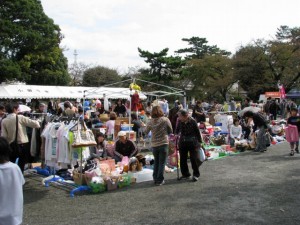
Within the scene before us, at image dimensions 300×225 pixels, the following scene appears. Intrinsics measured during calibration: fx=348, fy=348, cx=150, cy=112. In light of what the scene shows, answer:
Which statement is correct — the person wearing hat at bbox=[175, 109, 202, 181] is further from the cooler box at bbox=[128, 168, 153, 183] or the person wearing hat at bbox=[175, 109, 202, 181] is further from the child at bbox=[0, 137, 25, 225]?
the child at bbox=[0, 137, 25, 225]

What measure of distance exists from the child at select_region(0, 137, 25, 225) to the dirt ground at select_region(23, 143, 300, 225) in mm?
1891

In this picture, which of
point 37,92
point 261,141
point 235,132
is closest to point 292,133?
point 261,141

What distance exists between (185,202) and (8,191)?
10.9 feet

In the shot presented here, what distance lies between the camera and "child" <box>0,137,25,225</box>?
3002 mm

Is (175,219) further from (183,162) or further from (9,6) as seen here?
(9,6)

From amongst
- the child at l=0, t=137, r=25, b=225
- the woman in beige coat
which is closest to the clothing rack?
the woman in beige coat

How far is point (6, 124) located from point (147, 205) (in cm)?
290

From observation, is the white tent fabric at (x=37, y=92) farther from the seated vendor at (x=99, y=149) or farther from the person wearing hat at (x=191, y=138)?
the person wearing hat at (x=191, y=138)

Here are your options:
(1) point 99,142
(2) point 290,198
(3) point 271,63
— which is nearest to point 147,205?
(2) point 290,198

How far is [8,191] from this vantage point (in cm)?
304

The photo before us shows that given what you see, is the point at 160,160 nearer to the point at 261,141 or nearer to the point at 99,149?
the point at 99,149

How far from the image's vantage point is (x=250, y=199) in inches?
228

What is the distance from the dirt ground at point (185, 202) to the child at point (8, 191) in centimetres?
189

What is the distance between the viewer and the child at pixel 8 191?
3.00m
